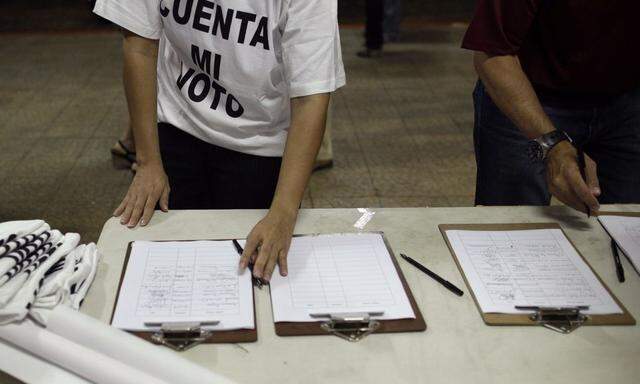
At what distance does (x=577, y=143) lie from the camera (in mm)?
1471

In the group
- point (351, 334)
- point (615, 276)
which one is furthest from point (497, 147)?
point (351, 334)

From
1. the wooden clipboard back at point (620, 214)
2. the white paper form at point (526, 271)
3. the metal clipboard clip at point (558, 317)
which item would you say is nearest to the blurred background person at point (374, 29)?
the wooden clipboard back at point (620, 214)

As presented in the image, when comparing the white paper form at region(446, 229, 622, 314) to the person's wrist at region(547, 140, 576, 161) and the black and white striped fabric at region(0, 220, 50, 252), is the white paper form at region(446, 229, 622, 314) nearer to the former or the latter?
the person's wrist at region(547, 140, 576, 161)

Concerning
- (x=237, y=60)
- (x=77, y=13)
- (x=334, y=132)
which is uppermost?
(x=237, y=60)

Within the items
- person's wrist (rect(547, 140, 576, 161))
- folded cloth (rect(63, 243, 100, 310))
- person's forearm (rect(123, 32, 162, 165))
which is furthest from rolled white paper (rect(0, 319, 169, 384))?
person's wrist (rect(547, 140, 576, 161))

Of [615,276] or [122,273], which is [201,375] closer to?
[122,273]

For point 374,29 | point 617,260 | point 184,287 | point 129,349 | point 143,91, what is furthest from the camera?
point 374,29

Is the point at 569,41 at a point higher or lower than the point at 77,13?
higher

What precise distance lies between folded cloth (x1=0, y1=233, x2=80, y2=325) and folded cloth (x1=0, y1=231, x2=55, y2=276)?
0.02 m

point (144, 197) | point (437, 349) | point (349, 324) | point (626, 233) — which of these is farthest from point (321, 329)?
point (626, 233)

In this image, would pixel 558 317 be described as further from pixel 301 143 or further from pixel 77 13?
pixel 77 13

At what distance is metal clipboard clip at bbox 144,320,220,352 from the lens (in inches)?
35.5

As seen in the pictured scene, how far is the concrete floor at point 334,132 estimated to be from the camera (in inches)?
116

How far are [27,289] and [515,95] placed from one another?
1003 millimetres
